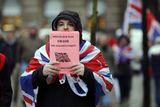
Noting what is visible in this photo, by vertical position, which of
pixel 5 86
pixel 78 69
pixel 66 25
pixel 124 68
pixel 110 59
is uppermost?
pixel 66 25

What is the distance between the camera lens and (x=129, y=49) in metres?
15.5

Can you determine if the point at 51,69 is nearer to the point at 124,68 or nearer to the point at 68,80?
the point at 68,80

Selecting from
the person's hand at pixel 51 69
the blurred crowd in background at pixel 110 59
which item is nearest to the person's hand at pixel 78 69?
the person's hand at pixel 51 69

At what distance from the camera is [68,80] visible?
6.14 m

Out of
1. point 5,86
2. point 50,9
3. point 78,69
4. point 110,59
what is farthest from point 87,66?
point 50,9

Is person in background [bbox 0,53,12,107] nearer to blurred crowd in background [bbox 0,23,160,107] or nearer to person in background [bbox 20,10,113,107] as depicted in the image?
person in background [bbox 20,10,113,107]

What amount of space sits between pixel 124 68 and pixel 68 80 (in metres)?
9.10

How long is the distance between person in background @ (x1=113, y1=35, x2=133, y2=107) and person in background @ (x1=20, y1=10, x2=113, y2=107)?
8.76 m

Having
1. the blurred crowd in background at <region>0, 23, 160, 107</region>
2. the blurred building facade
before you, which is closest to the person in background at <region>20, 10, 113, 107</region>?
the blurred crowd in background at <region>0, 23, 160, 107</region>

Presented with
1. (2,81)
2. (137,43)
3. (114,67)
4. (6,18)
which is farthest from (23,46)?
(6,18)

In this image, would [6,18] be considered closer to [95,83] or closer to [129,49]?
[129,49]

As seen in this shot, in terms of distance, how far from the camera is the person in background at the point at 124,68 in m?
15.1

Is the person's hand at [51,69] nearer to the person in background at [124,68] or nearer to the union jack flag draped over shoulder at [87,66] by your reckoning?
the union jack flag draped over shoulder at [87,66]

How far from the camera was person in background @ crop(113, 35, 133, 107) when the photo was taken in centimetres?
1505
